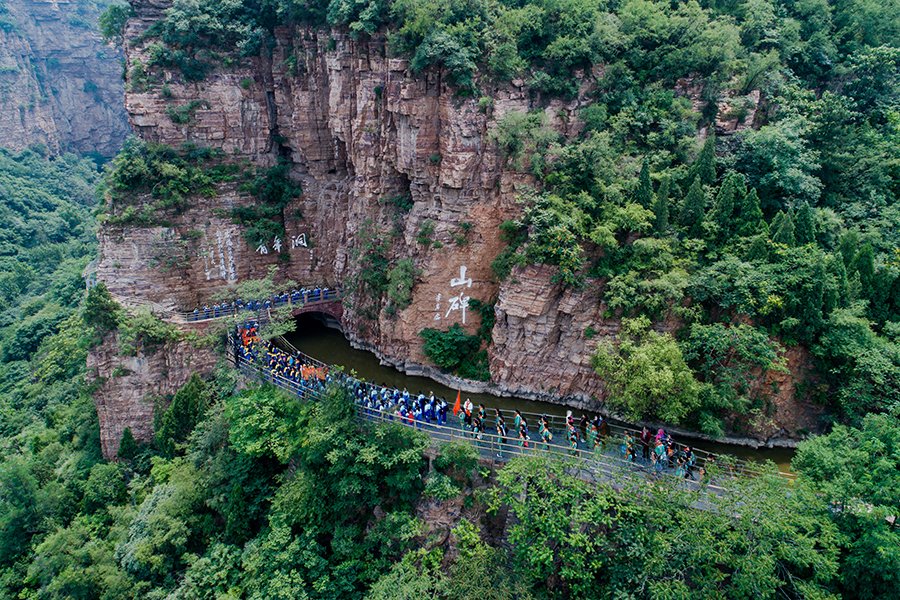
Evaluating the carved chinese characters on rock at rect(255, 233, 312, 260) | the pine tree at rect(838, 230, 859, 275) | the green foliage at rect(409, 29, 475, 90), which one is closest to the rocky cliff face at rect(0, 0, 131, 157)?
the carved chinese characters on rock at rect(255, 233, 312, 260)

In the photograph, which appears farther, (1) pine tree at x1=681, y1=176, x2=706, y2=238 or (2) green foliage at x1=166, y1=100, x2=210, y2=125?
(2) green foliage at x1=166, y1=100, x2=210, y2=125

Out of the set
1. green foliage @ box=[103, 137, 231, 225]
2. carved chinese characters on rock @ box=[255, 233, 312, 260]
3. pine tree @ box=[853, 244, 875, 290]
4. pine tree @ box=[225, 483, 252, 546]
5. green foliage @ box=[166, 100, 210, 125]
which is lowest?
pine tree @ box=[225, 483, 252, 546]

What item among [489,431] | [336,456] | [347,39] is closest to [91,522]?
[336,456]

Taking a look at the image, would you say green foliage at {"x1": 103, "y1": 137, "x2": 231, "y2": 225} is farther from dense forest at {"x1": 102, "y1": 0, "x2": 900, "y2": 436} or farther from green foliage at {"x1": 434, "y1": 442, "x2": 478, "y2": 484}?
green foliage at {"x1": 434, "y1": 442, "x2": 478, "y2": 484}

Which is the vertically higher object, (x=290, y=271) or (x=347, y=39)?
(x=347, y=39)

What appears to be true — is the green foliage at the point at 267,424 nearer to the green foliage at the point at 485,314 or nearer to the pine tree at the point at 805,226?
the green foliage at the point at 485,314

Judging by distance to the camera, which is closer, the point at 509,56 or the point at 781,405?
the point at 781,405

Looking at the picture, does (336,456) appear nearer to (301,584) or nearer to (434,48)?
(301,584)
